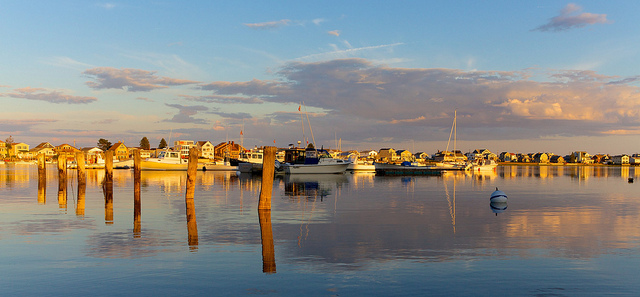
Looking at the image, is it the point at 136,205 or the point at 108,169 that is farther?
the point at 108,169

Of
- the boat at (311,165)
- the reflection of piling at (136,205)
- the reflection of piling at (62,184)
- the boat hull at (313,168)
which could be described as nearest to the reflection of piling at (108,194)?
the reflection of piling at (136,205)

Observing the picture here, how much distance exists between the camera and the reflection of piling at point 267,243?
49.1 ft

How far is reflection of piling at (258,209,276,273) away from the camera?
1496 centimetres

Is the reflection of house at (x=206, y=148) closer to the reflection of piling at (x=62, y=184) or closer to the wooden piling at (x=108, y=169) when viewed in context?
the reflection of piling at (x=62, y=184)

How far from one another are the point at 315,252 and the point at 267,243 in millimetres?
2474

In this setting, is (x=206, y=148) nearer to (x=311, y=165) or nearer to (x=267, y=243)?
(x=311, y=165)

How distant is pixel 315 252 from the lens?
17.3 metres

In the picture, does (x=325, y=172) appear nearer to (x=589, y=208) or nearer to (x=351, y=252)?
(x=589, y=208)

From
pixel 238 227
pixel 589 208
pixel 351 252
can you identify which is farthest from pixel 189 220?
pixel 589 208

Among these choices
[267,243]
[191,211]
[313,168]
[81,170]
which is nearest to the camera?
[267,243]

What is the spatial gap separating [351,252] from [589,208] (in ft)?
80.9

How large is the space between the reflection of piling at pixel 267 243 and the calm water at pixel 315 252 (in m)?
0.06

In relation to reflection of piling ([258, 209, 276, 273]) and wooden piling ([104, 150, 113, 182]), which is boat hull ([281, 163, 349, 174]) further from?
reflection of piling ([258, 209, 276, 273])

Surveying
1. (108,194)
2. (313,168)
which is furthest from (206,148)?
(108,194)
